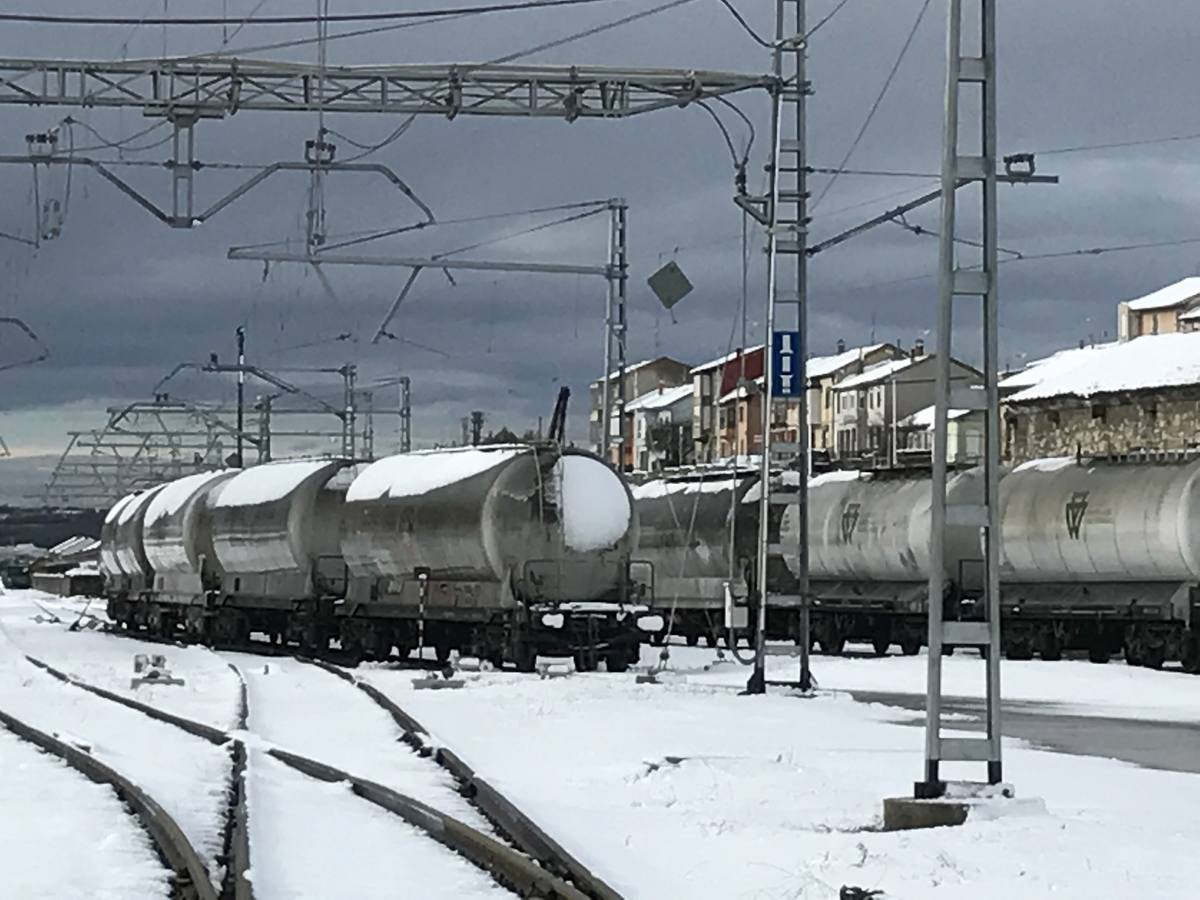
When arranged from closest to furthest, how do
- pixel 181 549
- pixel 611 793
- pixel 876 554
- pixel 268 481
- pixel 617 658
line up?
1. pixel 611 793
2. pixel 617 658
3. pixel 268 481
4. pixel 876 554
5. pixel 181 549

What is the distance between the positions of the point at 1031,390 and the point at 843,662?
151ft

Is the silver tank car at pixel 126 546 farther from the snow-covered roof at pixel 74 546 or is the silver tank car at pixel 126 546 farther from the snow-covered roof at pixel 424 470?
the snow-covered roof at pixel 74 546

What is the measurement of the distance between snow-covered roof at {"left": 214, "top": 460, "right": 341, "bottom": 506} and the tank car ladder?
28171 mm

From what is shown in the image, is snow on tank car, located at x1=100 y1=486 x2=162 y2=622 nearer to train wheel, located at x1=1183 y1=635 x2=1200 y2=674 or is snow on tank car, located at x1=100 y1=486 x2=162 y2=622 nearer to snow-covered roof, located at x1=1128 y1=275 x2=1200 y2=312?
train wheel, located at x1=1183 y1=635 x2=1200 y2=674

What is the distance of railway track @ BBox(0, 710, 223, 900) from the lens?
11361mm

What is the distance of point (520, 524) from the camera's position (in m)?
34.3

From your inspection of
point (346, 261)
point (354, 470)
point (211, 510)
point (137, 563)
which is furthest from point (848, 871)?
point (137, 563)

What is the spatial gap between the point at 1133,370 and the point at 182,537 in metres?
41.5

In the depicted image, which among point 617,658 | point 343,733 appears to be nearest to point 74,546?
point 617,658

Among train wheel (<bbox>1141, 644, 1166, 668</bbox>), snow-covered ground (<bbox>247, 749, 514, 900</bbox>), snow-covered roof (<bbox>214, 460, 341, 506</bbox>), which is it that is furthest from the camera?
snow-covered roof (<bbox>214, 460, 341, 506</bbox>)

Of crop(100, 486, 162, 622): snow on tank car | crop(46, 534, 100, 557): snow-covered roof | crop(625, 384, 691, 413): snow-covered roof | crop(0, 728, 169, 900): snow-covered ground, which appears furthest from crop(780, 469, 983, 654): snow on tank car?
crop(625, 384, 691, 413): snow-covered roof

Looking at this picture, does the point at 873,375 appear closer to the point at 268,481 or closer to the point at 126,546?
the point at 126,546

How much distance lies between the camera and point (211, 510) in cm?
4772

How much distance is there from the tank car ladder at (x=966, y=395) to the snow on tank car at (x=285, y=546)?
2750cm
